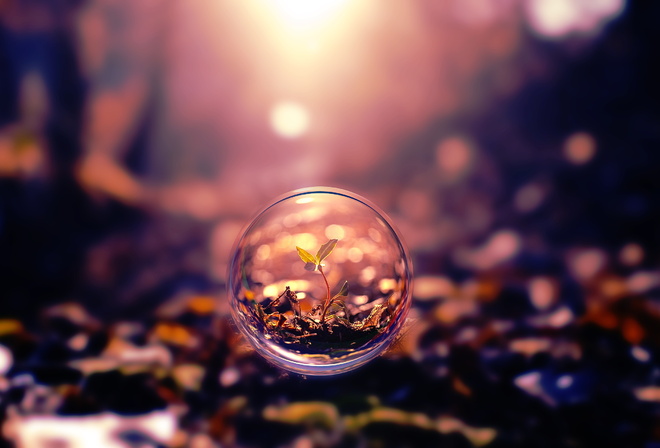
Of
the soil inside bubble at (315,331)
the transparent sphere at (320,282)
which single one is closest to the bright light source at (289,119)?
the transparent sphere at (320,282)

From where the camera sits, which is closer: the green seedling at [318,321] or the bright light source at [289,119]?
the green seedling at [318,321]

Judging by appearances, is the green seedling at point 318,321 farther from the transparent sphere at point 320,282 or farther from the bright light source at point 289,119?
the bright light source at point 289,119

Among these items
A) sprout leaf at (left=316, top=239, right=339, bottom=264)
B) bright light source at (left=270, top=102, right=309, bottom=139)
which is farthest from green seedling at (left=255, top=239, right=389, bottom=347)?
bright light source at (left=270, top=102, right=309, bottom=139)

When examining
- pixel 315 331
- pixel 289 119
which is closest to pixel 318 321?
pixel 315 331

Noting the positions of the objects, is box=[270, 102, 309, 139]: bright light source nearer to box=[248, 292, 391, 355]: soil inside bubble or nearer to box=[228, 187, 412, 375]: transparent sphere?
box=[228, 187, 412, 375]: transparent sphere

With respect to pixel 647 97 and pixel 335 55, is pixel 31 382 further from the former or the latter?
pixel 647 97

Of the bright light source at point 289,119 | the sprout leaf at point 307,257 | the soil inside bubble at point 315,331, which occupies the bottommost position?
the soil inside bubble at point 315,331

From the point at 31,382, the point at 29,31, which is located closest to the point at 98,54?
the point at 29,31
